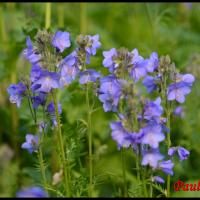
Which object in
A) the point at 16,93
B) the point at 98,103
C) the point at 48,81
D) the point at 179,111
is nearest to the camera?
the point at 48,81

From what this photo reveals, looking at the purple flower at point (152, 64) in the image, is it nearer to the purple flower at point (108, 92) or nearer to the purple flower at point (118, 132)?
the purple flower at point (108, 92)

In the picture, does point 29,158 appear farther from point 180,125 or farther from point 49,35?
point 49,35

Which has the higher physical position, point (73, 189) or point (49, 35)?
point (49, 35)

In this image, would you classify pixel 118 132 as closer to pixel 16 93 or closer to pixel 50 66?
pixel 50 66

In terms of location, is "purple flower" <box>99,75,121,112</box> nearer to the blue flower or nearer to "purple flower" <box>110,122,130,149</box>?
"purple flower" <box>110,122,130,149</box>

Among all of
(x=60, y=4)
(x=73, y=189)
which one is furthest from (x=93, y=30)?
(x=73, y=189)

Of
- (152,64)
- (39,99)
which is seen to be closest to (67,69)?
(39,99)
